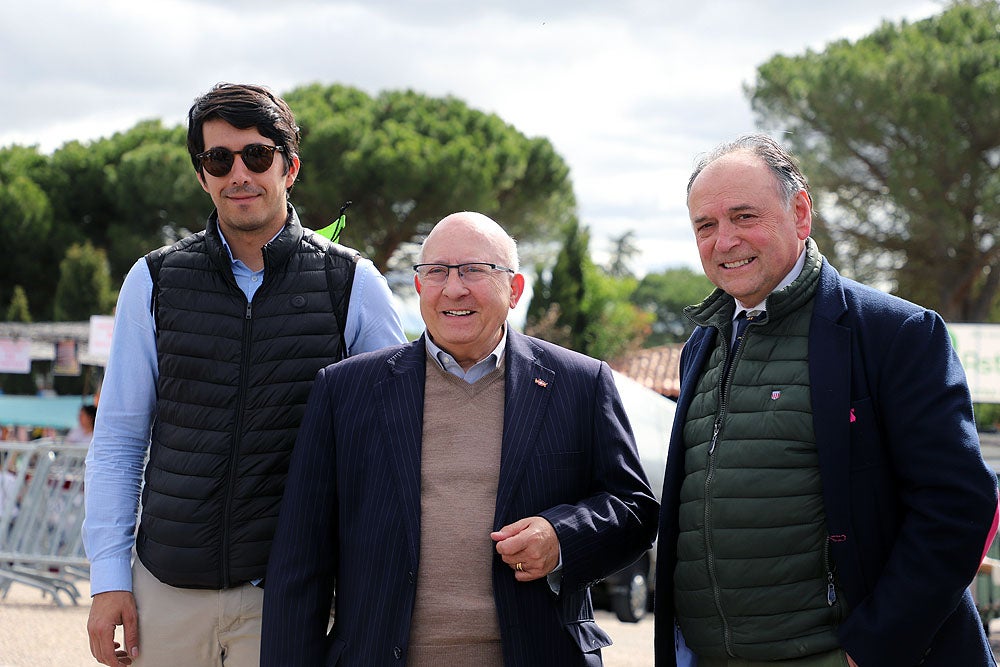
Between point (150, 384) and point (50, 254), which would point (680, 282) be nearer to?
point (50, 254)

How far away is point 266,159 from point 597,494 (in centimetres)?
139

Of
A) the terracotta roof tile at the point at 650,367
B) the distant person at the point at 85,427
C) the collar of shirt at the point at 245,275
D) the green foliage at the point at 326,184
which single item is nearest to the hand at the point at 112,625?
the collar of shirt at the point at 245,275

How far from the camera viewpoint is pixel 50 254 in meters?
38.7

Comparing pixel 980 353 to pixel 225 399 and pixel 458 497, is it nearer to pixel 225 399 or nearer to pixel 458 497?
pixel 458 497

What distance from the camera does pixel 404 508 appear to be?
2.63m

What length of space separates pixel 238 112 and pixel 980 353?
531 inches

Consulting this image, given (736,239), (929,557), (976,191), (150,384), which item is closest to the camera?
(929,557)

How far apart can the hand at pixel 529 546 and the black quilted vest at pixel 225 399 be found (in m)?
0.72

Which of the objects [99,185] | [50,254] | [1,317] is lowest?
[1,317]

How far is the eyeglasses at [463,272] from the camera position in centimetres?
280

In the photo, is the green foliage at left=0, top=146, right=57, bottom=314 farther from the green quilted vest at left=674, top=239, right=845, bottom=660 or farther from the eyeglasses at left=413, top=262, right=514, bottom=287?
the green quilted vest at left=674, top=239, right=845, bottom=660

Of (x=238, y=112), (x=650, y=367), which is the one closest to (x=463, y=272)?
(x=238, y=112)

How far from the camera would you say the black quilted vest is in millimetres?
2844

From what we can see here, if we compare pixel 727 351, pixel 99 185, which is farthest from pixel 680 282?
pixel 727 351
